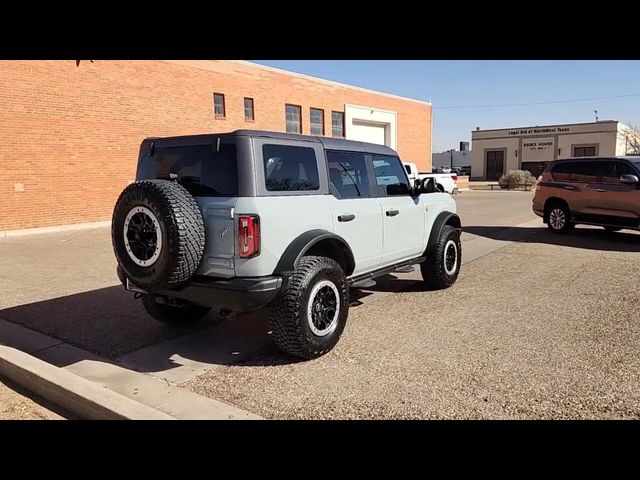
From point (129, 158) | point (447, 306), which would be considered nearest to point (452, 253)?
point (447, 306)

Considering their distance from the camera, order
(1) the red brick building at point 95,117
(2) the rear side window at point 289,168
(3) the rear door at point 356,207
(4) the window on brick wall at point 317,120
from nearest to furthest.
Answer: (2) the rear side window at point 289,168 < (3) the rear door at point 356,207 < (1) the red brick building at point 95,117 < (4) the window on brick wall at point 317,120

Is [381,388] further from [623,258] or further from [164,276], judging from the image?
[623,258]

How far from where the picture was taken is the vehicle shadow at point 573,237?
1045 cm

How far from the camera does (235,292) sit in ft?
13.1

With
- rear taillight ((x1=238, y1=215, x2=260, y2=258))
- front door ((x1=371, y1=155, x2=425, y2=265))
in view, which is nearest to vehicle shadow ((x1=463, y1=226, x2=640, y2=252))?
front door ((x1=371, y1=155, x2=425, y2=265))

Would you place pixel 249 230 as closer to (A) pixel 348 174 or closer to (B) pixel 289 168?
(B) pixel 289 168

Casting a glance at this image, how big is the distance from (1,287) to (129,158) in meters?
9.69

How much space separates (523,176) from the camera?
3331cm

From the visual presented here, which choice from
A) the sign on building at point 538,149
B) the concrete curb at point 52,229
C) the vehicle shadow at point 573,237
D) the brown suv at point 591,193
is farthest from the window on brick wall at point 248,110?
the sign on building at point 538,149

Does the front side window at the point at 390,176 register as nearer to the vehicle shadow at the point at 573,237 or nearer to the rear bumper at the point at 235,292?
the rear bumper at the point at 235,292

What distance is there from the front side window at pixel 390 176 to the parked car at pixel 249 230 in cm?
75

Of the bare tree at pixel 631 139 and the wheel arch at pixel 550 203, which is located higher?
the bare tree at pixel 631 139

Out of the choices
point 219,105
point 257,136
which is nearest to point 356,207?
point 257,136

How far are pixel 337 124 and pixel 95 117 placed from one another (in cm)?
1385
